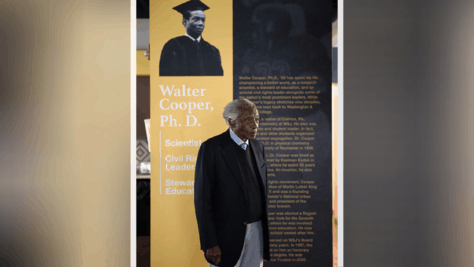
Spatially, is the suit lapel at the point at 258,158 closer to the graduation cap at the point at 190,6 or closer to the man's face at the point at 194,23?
the man's face at the point at 194,23

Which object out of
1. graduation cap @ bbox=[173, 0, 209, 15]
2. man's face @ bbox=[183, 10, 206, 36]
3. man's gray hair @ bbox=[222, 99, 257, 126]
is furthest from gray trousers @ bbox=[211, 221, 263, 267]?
graduation cap @ bbox=[173, 0, 209, 15]

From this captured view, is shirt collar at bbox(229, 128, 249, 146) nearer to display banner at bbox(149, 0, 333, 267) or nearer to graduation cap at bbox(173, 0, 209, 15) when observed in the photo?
display banner at bbox(149, 0, 333, 267)

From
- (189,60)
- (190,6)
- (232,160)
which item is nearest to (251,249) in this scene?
(232,160)

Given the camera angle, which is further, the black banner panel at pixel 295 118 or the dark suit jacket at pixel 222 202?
the black banner panel at pixel 295 118

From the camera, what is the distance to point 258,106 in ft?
6.20

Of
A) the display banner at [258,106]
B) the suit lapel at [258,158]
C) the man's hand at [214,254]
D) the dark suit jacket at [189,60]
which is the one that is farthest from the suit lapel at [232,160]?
the dark suit jacket at [189,60]

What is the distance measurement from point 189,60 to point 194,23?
0.28m

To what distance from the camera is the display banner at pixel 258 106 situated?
188 cm

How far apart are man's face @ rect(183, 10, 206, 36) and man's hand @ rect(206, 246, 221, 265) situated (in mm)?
1477
